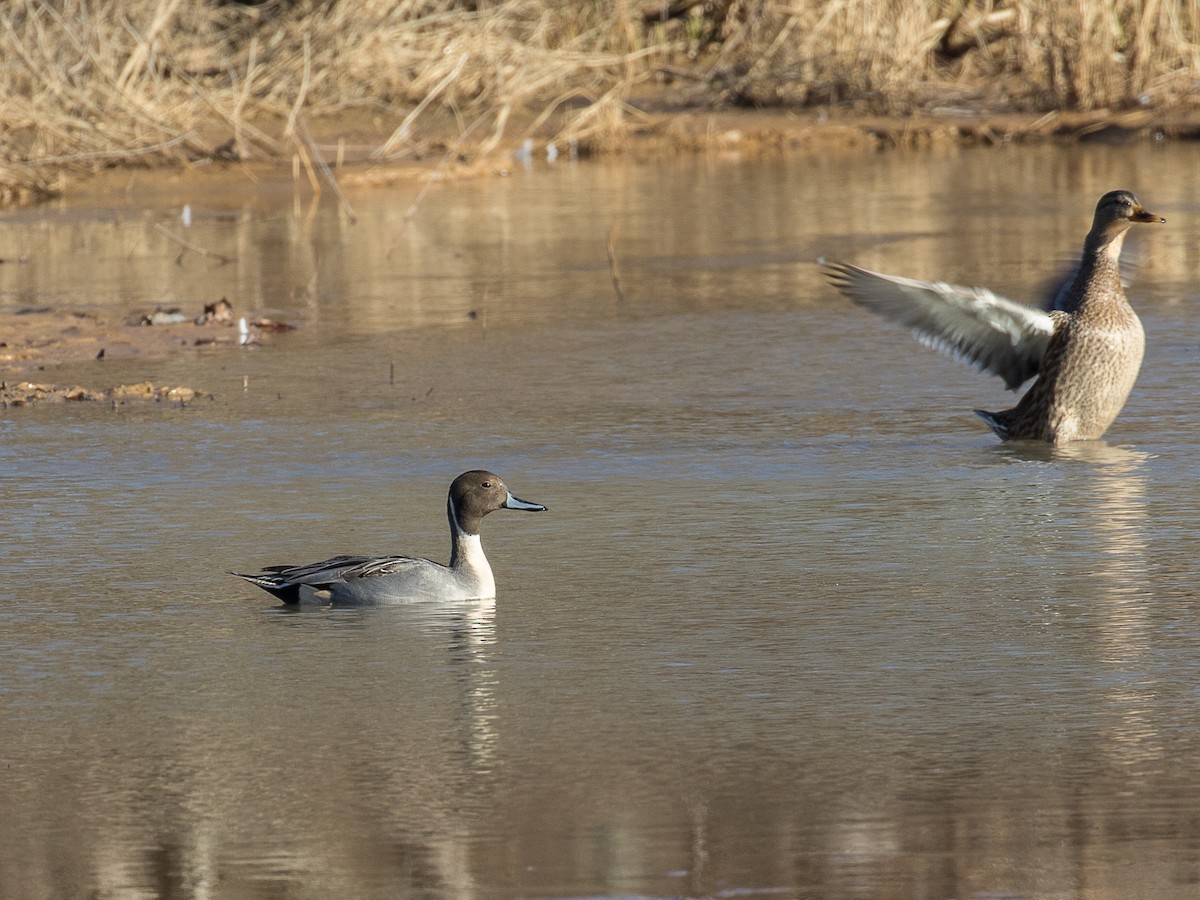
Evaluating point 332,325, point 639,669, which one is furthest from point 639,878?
point 332,325

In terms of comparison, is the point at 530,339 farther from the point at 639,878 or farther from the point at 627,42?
the point at 627,42

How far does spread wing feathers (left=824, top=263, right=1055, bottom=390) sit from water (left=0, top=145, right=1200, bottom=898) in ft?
1.16

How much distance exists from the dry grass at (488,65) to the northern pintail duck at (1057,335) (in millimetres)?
9155

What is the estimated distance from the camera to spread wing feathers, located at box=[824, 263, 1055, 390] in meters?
7.92

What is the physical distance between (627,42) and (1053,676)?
54.8 feet

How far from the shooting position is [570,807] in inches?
171

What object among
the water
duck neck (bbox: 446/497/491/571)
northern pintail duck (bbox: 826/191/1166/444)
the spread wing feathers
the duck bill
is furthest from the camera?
northern pintail duck (bbox: 826/191/1166/444)

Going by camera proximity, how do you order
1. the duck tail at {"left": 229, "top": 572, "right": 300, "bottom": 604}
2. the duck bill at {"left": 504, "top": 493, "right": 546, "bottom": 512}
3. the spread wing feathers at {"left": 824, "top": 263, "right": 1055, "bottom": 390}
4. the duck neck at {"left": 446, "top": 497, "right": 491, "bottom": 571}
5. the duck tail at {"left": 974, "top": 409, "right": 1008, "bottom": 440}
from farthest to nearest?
the duck tail at {"left": 974, "top": 409, "right": 1008, "bottom": 440} < the spread wing feathers at {"left": 824, "top": 263, "right": 1055, "bottom": 390} < the duck bill at {"left": 504, "top": 493, "right": 546, "bottom": 512} < the duck neck at {"left": 446, "top": 497, "right": 491, "bottom": 571} < the duck tail at {"left": 229, "top": 572, "right": 300, "bottom": 604}

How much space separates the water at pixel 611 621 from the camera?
4137 mm

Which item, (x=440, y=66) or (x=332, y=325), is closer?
(x=332, y=325)

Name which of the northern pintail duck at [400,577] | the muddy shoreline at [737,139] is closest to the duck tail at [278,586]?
the northern pintail duck at [400,577]

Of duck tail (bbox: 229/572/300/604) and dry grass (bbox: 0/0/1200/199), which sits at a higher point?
dry grass (bbox: 0/0/1200/199)

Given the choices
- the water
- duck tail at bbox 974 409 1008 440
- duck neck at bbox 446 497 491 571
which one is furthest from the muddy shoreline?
duck neck at bbox 446 497 491 571

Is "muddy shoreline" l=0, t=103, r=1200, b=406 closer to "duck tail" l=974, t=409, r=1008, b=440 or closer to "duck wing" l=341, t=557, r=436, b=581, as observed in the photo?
"duck tail" l=974, t=409, r=1008, b=440
